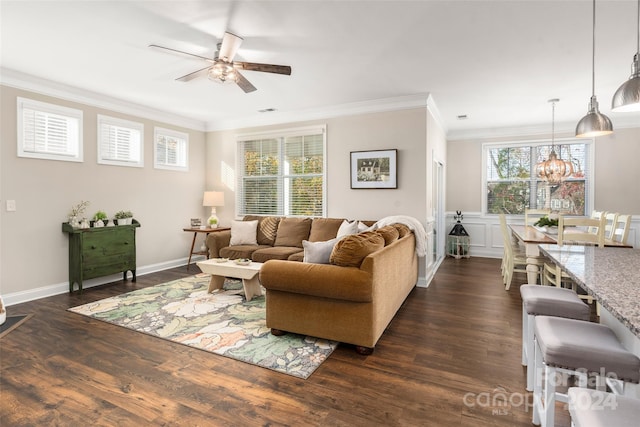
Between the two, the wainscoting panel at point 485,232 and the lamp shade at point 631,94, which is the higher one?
the lamp shade at point 631,94

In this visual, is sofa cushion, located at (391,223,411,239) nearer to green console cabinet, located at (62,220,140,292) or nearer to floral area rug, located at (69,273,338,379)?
floral area rug, located at (69,273,338,379)

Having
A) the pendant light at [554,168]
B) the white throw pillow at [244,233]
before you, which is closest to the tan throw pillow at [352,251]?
the white throw pillow at [244,233]

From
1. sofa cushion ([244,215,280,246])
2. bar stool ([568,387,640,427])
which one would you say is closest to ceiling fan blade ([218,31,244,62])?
sofa cushion ([244,215,280,246])

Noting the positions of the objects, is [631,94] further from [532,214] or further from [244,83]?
[532,214]

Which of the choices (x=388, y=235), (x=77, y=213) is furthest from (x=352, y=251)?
(x=77, y=213)

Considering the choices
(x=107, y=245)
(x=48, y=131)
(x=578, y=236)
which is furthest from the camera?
(x=107, y=245)

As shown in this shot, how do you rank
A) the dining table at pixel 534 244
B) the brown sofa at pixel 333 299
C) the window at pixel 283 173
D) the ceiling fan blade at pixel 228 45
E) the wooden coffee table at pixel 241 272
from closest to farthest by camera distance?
the brown sofa at pixel 333 299 < the ceiling fan blade at pixel 228 45 < the dining table at pixel 534 244 < the wooden coffee table at pixel 241 272 < the window at pixel 283 173

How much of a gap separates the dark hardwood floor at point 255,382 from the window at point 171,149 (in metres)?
3.09

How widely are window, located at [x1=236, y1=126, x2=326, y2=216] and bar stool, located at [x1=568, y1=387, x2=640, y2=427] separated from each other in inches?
179

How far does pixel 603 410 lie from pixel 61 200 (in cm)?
545

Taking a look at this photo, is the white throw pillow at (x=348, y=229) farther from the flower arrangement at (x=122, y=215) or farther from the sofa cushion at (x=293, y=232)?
the flower arrangement at (x=122, y=215)

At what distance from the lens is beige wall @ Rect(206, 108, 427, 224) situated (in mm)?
4711

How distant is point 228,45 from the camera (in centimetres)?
291

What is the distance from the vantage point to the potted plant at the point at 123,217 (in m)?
4.82
